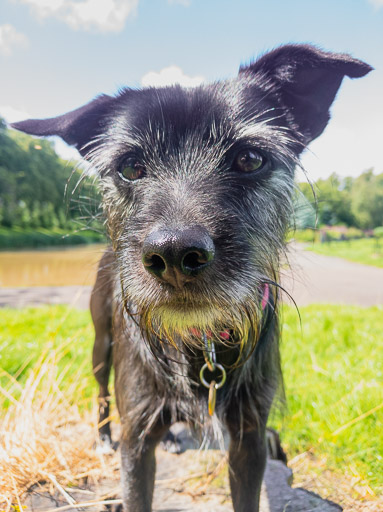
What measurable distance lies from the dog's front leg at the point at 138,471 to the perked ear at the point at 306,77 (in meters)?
1.85

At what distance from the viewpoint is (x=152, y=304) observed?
1.48 meters

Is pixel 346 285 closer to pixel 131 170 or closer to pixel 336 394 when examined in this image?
pixel 336 394

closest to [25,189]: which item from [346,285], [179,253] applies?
[346,285]

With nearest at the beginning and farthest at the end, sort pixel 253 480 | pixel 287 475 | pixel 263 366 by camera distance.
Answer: pixel 253 480, pixel 263 366, pixel 287 475

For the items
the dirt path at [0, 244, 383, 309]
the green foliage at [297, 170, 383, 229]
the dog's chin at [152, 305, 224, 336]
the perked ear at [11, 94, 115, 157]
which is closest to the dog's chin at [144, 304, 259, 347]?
the dog's chin at [152, 305, 224, 336]

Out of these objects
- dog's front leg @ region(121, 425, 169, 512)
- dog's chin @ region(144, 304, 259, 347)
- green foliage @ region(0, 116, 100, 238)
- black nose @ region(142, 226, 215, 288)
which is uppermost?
black nose @ region(142, 226, 215, 288)

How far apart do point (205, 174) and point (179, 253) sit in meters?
0.58

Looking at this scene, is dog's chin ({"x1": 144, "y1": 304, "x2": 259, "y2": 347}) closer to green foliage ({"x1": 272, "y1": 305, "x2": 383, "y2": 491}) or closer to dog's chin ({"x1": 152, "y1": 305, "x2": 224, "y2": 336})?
dog's chin ({"x1": 152, "y1": 305, "x2": 224, "y2": 336})

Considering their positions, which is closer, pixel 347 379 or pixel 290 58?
pixel 290 58

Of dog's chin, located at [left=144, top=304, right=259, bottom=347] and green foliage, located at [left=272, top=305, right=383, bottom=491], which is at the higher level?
dog's chin, located at [left=144, top=304, right=259, bottom=347]

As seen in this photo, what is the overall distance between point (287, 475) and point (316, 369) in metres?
1.58

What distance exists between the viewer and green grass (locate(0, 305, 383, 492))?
2.70 metres

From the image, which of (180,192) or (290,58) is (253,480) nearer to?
(180,192)

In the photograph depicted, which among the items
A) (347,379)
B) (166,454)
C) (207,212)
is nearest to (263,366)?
(207,212)
